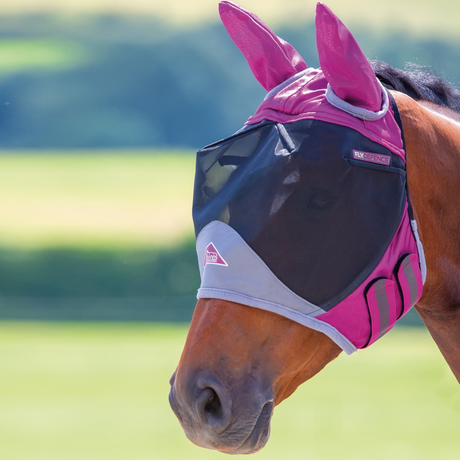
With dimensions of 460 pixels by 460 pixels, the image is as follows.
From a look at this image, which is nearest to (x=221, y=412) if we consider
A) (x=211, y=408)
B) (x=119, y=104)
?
(x=211, y=408)

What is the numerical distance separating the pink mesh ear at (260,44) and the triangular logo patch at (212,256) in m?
0.41

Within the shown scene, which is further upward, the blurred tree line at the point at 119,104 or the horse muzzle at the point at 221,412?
the horse muzzle at the point at 221,412

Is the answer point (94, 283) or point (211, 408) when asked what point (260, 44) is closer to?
point (211, 408)

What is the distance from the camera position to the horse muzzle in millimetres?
874

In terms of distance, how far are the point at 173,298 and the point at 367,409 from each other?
238cm

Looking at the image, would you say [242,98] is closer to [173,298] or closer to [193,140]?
[193,140]

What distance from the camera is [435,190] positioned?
3.68 feet

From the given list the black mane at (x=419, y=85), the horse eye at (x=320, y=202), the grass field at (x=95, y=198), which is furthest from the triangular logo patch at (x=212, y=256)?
the grass field at (x=95, y=198)

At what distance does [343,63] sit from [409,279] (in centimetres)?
43

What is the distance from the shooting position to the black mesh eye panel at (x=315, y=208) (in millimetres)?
936

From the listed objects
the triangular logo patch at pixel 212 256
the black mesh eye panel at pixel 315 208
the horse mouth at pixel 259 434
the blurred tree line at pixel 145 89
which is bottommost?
the blurred tree line at pixel 145 89

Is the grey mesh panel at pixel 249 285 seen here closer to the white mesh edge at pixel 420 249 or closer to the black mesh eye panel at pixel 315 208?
the black mesh eye panel at pixel 315 208

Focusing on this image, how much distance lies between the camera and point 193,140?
596cm

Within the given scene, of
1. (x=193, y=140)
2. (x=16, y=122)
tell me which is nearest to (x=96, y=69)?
(x=16, y=122)
